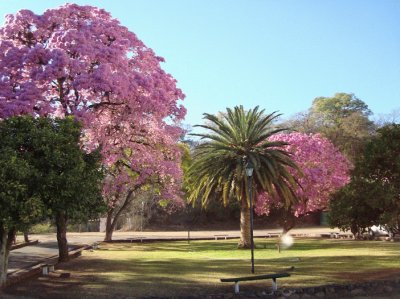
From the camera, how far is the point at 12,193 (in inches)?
459

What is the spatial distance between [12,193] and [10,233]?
2.07 m

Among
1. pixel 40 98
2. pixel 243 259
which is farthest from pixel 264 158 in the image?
pixel 40 98

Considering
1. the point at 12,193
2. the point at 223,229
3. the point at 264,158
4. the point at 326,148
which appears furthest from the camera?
the point at 223,229

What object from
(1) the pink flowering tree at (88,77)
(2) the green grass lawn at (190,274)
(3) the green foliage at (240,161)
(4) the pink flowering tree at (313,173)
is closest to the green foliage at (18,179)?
(2) the green grass lawn at (190,274)

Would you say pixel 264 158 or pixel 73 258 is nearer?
pixel 73 258

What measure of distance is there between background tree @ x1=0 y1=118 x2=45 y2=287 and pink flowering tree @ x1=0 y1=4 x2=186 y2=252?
4.44m

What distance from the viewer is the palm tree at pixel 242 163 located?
2684 cm

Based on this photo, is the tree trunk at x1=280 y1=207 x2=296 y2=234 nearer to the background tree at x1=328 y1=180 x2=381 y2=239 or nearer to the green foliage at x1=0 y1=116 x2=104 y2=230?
the background tree at x1=328 y1=180 x2=381 y2=239

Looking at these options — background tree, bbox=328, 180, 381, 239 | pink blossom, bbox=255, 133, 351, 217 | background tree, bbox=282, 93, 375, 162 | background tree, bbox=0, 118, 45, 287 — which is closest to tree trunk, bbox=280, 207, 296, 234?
pink blossom, bbox=255, 133, 351, 217

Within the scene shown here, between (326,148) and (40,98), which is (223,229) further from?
(40,98)

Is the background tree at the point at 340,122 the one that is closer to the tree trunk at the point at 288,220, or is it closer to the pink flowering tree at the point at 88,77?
the tree trunk at the point at 288,220

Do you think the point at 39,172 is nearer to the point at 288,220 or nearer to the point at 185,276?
the point at 185,276

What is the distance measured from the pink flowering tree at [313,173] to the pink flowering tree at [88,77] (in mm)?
13728

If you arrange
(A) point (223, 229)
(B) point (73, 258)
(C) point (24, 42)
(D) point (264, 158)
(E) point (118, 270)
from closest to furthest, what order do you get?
(E) point (118, 270), (C) point (24, 42), (B) point (73, 258), (D) point (264, 158), (A) point (223, 229)
